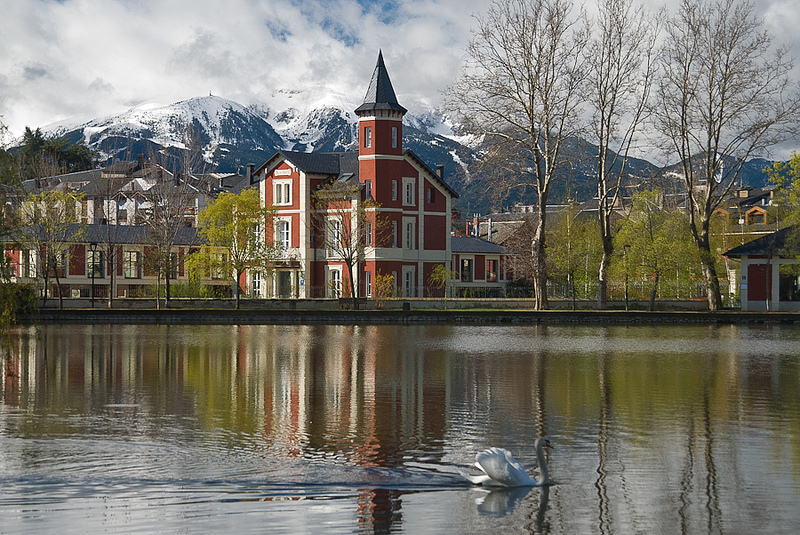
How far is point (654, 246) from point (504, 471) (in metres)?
46.4

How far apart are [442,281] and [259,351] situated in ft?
121

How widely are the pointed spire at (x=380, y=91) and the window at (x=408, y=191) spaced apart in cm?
472

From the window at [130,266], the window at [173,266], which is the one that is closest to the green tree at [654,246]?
the window at [173,266]

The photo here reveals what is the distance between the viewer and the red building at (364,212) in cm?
6456

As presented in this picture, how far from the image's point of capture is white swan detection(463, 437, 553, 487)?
37.3 feet

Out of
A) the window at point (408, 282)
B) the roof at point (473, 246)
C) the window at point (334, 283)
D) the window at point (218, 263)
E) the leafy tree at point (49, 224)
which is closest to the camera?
the leafy tree at point (49, 224)

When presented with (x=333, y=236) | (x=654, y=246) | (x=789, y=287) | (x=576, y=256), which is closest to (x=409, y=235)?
(x=333, y=236)

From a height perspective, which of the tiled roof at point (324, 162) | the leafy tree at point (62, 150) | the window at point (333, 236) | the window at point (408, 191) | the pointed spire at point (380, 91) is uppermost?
the leafy tree at point (62, 150)

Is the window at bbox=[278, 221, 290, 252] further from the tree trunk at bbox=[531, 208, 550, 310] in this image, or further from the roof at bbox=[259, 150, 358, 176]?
the tree trunk at bbox=[531, 208, 550, 310]

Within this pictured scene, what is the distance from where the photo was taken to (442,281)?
66938 mm

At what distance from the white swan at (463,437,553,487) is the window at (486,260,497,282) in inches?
2884

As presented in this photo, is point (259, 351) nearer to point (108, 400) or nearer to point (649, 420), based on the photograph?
point (108, 400)

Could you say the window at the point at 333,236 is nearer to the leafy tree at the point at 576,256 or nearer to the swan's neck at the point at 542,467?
the leafy tree at the point at 576,256

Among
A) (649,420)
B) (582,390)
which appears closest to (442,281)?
(582,390)
